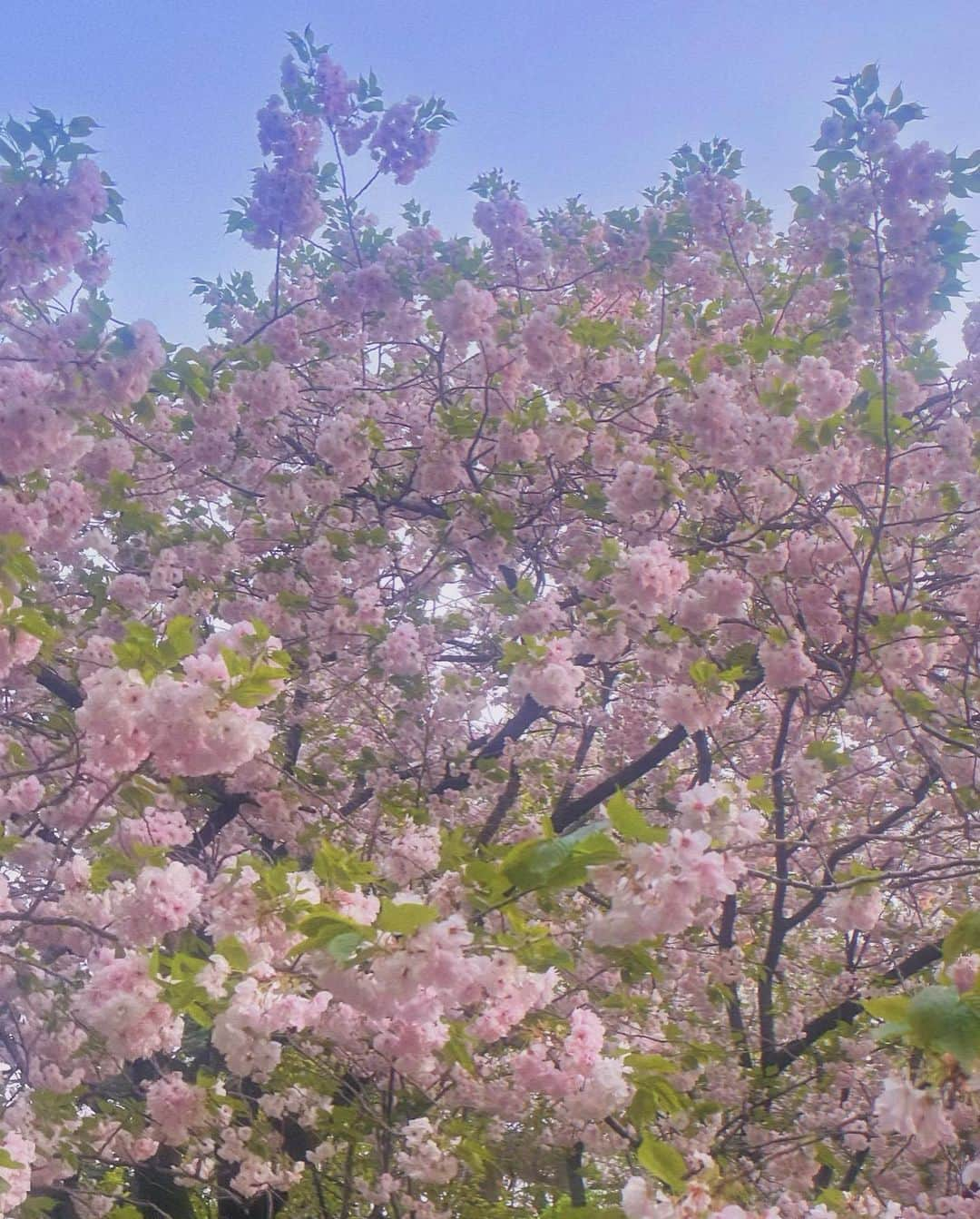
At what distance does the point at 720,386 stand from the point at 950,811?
3009 millimetres

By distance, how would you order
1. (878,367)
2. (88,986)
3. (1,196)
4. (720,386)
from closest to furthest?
(88,986) < (1,196) < (720,386) < (878,367)

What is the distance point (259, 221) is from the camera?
21.1 ft

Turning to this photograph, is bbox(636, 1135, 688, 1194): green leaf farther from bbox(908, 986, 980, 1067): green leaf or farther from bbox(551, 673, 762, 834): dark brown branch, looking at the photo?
bbox(551, 673, 762, 834): dark brown branch

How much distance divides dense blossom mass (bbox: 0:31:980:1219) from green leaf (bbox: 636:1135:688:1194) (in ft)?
0.05

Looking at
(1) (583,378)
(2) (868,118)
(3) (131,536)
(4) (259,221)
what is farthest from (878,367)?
(3) (131,536)

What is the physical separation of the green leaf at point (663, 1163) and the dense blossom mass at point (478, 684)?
0.6 inches

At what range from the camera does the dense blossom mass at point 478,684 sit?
8.97 ft

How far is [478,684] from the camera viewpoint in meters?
6.27

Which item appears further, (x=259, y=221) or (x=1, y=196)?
(x=259, y=221)

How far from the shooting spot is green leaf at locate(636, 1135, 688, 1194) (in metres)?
1.94

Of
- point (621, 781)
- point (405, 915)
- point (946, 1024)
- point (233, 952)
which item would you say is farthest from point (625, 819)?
point (621, 781)

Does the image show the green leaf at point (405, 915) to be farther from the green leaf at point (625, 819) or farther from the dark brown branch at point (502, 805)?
the dark brown branch at point (502, 805)

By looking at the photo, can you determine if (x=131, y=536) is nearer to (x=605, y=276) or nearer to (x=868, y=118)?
(x=605, y=276)

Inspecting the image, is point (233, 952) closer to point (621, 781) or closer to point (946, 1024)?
point (946, 1024)
